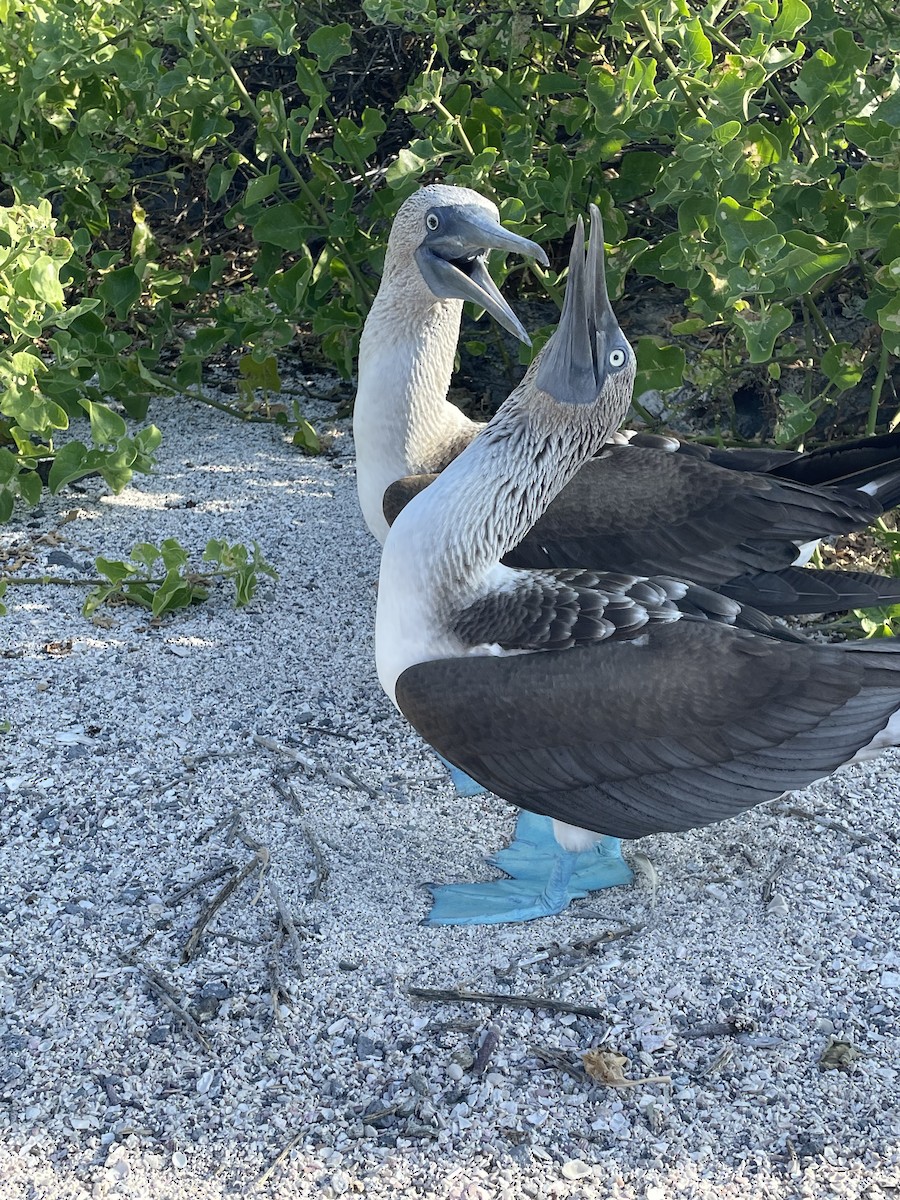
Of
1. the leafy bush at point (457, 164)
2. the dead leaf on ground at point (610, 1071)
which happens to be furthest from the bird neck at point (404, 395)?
the dead leaf on ground at point (610, 1071)

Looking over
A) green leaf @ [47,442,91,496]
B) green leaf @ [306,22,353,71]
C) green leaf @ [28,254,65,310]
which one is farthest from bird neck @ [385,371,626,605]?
green leaf @ [306,22,353,71]

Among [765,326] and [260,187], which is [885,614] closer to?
[765,326]

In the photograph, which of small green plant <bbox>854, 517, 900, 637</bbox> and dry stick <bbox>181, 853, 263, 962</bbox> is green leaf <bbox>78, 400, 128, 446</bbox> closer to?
dry stick <bbox>181, 853, 263, 962</bbox>

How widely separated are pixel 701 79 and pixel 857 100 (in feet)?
1.54

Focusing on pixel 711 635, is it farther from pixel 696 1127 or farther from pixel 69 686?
pixel 69 686

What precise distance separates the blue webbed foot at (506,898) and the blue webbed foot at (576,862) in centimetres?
3

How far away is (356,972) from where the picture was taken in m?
3.00

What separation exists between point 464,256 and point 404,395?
484mm

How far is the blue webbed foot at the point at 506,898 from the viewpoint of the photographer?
3207mm

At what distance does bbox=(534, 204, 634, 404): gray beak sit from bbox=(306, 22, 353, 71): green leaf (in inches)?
70.0

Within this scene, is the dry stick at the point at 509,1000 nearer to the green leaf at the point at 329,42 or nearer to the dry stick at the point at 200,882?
the dry stick at the point at 200,882

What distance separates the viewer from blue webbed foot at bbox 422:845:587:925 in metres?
3.21

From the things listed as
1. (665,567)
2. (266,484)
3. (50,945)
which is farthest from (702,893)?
(266,484)

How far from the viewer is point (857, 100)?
364 cm
